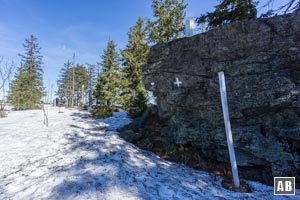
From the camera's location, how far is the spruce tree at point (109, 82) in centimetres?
1548

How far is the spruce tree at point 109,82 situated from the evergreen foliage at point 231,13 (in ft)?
32.7

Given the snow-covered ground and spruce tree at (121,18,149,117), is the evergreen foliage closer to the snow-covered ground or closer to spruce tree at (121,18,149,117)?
the snow-covered ground

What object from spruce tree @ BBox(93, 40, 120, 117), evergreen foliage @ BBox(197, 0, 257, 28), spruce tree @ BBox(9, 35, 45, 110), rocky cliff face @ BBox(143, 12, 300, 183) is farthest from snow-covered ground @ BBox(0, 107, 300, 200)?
spruce tree @ BBox(9, 35, 45, 110)

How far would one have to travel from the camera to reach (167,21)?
41.6 ft

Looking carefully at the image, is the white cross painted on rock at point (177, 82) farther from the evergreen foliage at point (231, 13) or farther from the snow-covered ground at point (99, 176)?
the evergreen foliage at point (231, 13)

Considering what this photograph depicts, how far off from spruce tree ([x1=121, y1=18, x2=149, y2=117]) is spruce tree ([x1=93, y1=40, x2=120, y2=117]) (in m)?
1.01

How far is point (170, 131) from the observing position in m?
5.96

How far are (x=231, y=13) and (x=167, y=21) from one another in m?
6.16

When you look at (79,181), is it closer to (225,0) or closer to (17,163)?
(17,163)

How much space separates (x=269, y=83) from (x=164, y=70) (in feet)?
10.1

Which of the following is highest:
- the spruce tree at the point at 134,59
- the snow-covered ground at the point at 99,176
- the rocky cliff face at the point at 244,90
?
the spruce tree at the point at 134,59

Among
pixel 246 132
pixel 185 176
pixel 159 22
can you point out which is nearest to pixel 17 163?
pixel 185 176

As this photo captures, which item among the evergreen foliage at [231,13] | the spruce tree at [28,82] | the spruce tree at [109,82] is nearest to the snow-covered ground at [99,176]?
the evergreen foliage at [231,13]

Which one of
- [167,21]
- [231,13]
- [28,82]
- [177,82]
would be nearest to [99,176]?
[177,82]
